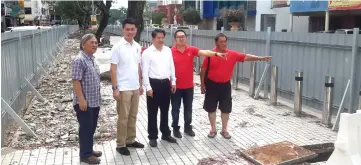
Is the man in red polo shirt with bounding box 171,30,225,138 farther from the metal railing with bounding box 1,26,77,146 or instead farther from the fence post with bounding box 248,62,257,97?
the fence post with bounding box 248,62,257,97

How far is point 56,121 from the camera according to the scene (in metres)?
7.01

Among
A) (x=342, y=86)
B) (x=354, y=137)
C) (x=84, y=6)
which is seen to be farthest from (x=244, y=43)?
(x=84, y=6)

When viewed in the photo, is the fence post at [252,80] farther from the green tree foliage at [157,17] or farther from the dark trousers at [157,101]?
the green tree foliage at [157,17]

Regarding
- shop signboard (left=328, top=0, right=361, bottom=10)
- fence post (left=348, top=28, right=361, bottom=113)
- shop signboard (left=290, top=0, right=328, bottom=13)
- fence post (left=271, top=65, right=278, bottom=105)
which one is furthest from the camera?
shop signboard (left=290, top=0, right=328, bottom=13)

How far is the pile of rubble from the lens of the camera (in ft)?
18.9

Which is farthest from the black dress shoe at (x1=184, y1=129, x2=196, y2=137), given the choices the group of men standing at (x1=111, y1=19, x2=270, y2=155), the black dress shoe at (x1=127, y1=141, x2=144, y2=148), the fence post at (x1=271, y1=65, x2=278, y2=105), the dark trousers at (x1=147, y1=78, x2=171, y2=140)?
the fence post at (x1=271, y1=65, x2=278, y2=105)

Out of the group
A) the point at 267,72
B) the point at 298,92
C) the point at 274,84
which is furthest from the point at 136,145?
the point at 267,72

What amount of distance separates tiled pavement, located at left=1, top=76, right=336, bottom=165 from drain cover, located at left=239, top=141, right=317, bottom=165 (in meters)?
0.35

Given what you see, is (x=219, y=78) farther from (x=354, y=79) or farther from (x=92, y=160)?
(x=354, y=79)

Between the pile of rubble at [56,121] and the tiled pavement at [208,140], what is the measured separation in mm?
358

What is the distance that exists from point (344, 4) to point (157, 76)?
63.2 ft

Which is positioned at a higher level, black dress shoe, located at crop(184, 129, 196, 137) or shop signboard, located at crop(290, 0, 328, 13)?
shop signboard, located at crop(290, 0, 328, 13)

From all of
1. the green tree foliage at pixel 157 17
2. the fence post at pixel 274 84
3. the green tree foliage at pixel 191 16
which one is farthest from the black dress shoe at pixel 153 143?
the green tree foliage at pixel 157 17

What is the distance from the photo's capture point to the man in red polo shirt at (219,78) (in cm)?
563
